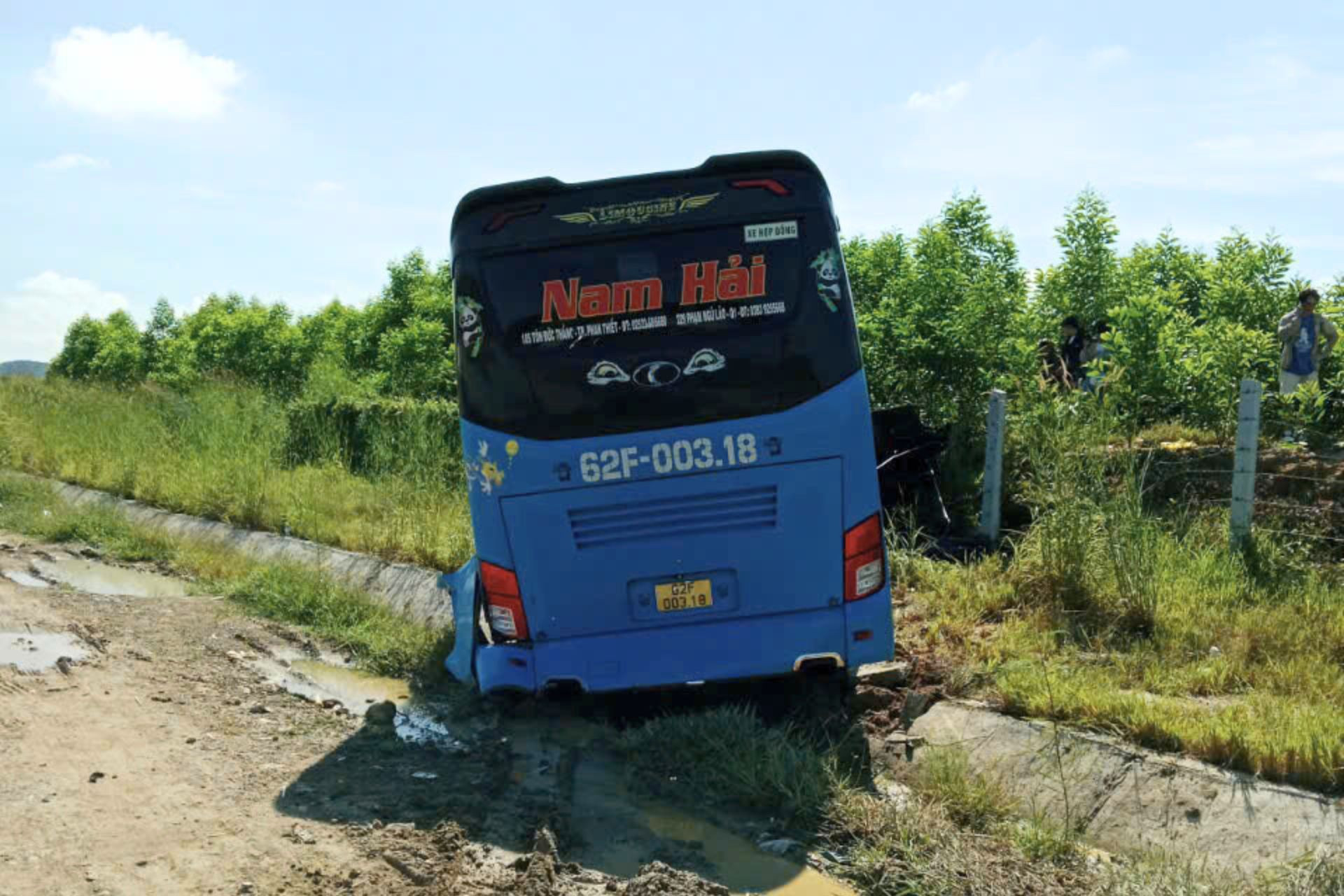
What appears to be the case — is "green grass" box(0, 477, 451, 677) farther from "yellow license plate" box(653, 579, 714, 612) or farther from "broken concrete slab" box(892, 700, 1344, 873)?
"broken concrete slab" box(892, 700, 1344, 873)

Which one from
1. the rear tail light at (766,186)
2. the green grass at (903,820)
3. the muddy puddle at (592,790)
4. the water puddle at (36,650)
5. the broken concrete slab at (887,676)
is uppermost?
the rear tail light at (766,186)

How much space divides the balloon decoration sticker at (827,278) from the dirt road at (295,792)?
2674mm

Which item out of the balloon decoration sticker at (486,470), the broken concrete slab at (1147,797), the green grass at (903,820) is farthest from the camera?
the balloon decoration sticker at (486,470)

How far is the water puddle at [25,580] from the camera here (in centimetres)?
1063

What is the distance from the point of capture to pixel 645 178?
620 cm

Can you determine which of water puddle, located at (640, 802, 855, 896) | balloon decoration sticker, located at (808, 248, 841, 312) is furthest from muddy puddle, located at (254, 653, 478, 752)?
balloon decoration sticker, located at (808, 248, 841, 312)

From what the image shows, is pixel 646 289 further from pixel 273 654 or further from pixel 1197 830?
pixel 273 654

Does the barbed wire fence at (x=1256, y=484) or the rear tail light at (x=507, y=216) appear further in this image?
the barbed wire fence at (x=1256, y=484)

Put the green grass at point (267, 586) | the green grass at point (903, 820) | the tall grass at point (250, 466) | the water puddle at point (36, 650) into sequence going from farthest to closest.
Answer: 1. the tall grass at point (250, 466)
2. the green grass at point (267, 586)
3. the water puddle at point (36, 650)
4. the green grass at point (903, 820)

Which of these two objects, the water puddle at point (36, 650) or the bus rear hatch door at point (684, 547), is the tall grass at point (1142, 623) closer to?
the bus rear hatch door at point (684, 547)

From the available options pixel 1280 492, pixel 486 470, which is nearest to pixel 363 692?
pixel 486 470

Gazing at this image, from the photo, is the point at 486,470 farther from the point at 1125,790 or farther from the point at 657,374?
the point at 1125,790

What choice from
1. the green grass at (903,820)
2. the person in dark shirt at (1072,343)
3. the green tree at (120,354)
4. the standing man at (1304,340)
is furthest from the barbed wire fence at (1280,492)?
the green tree at (120,354)

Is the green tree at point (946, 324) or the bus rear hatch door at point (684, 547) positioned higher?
the green tree at point (946, 324)
